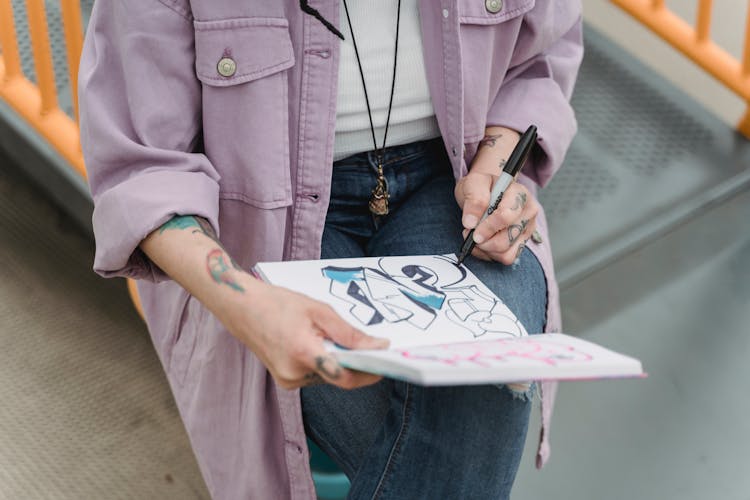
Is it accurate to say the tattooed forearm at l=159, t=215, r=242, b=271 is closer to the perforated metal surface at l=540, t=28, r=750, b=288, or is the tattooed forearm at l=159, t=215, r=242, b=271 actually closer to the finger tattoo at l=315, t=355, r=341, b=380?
the finger tattoo at l=315, t=355, r=341, b=380

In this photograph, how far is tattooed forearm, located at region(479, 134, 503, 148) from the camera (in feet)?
4.60

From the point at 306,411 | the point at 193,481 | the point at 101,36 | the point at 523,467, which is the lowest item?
the point at 193,481

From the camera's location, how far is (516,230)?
128 centimetres

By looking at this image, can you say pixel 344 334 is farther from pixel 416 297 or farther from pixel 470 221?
pixel 470 221

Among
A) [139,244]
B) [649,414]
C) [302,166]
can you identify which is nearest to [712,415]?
[649,414]

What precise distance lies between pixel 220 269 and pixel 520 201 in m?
0.40

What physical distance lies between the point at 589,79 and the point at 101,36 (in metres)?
1.49

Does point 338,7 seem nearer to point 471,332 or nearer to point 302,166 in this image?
point 302,166

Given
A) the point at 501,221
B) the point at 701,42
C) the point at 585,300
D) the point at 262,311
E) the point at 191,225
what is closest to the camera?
the point at 262,311

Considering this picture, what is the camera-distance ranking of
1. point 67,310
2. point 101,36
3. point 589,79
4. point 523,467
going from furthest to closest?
1. point 589,79
2. point 67,310
3. point 523,467
4. point 101,36

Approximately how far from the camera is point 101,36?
120 centimetres

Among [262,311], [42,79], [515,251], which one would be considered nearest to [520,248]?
[515,251]

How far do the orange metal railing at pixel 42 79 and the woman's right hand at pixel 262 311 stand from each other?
71 cm

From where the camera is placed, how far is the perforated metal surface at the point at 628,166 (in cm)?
207
